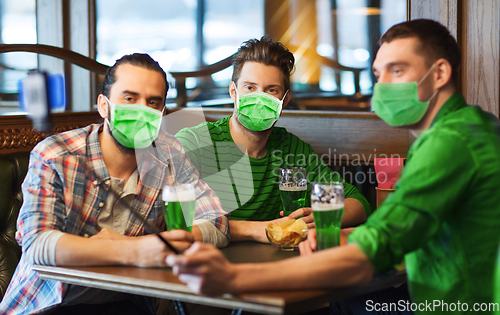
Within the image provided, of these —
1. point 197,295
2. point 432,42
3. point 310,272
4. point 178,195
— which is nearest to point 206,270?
point 197,295

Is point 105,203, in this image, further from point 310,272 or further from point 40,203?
point 310,272

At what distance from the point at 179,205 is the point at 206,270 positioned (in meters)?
0.44

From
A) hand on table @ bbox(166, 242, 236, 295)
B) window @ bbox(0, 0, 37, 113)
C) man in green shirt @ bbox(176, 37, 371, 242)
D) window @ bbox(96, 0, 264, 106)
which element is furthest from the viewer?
window @ bbox(96, 0, 264, 106)

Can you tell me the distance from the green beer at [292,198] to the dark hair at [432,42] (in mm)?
655

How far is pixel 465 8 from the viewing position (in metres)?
2.27

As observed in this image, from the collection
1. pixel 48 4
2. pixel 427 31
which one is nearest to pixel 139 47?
pixel 48 4

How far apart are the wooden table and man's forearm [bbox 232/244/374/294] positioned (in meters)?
0.03

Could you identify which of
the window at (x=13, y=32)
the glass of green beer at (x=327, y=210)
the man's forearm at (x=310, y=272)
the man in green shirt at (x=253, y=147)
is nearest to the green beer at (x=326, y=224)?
the glass of green beer at (x=327, y=210)

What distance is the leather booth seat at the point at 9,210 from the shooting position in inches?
78.9

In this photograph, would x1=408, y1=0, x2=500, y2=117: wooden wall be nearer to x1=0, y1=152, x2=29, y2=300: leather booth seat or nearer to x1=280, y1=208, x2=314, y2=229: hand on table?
x1=280, y1=208, x2=314, y2=229: hand on table

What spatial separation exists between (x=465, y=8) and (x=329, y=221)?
4.82 ft

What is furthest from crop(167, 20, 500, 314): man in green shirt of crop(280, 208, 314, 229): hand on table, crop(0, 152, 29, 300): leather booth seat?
crop(0, 152, 29, 300): leather booth seat

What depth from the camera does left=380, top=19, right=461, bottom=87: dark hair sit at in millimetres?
1363

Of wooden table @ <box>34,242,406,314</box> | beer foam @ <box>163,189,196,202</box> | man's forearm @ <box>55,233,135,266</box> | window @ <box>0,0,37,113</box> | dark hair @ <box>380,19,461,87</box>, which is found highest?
window @ <box>0,0,37,113</box>
